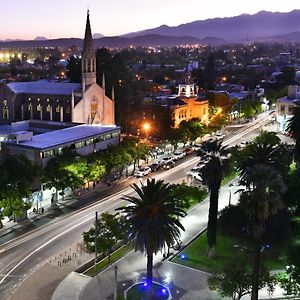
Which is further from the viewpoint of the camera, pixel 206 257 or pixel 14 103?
pixel 14 103

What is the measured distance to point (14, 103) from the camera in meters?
86.6

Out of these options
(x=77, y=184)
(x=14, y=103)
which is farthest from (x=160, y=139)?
(x=77, y=184)

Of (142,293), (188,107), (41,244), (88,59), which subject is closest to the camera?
(142,293)

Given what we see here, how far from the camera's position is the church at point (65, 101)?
3239 inches

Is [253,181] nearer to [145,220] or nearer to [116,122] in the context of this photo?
[145,220]

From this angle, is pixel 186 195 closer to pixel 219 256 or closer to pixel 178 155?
pixel 219 256

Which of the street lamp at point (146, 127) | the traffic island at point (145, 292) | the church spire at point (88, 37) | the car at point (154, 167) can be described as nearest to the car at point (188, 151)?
the car at point (154, 167)


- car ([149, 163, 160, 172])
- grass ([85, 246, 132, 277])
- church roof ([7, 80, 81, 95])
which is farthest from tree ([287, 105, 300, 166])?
church roof ([7, 80, 81, 95])

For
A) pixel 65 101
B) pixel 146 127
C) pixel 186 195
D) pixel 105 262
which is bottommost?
pixel 105 262

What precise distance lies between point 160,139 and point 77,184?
39.1m

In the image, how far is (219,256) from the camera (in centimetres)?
4012

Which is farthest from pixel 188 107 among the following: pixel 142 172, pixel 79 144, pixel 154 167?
pixel 79 144

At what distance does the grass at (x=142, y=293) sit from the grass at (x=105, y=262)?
10.7 ft

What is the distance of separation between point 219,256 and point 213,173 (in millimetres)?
6872
